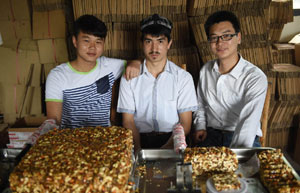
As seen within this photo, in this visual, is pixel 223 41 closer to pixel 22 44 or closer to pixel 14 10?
pixel 22 44

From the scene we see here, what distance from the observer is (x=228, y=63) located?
238 centimetres

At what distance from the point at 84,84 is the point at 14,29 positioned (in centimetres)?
167

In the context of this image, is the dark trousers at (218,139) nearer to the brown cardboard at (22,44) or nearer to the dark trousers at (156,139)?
the dark trousers at (156,139)

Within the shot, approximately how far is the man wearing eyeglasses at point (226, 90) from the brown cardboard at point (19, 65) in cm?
224

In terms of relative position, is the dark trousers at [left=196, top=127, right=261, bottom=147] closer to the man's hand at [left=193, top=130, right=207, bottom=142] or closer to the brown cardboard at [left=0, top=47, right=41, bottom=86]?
the man's hand at [left=193, top=130, right=207, bottom=142]

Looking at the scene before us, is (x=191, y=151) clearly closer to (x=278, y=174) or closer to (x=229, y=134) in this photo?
(x=278, y=174)

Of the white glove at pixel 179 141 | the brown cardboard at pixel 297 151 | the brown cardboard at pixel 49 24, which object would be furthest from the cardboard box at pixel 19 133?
the brown cardboard at pixel 297 151

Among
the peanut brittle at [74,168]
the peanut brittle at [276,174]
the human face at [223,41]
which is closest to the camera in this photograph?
the peanut brittle at [74,168]

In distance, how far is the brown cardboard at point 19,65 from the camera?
11.2 ft

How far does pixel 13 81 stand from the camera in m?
3.50

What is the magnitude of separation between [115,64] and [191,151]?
4.61ft

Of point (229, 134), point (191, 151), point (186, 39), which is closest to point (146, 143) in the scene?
point (229, 134)

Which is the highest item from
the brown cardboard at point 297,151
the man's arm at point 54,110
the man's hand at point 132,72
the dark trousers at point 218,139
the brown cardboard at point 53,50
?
the brown cardboard at point 53,50

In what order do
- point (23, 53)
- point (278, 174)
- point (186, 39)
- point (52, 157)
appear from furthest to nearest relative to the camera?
point (23, 53)
point (186, 39)
point (278, 174)
point (52, 157)
